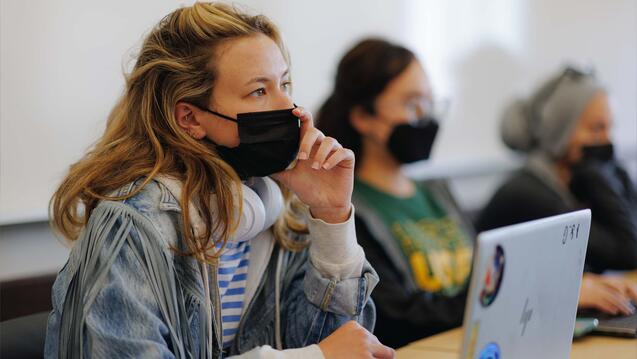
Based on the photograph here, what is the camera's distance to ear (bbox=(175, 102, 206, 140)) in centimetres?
144

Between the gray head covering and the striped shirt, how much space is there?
62.8 inches

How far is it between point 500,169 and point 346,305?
2.10 m

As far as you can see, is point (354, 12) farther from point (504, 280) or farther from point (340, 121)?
point (504, 280)

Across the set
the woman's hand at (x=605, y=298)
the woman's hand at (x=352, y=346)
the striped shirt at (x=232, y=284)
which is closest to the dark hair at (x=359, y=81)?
the woman's hand at (x=605, y=298)

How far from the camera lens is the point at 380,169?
92.0 inches

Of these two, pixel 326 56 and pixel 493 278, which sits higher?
pixel 493 278

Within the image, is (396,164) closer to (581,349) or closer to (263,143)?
(581,349)

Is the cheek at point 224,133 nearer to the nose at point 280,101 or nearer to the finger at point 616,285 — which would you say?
the nose at point 280,101

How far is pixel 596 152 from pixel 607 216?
22cm

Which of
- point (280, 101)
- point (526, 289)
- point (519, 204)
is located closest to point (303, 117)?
point (280, 101)

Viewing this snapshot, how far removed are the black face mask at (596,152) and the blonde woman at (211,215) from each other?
1.50 meters

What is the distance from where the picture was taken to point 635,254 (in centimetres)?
267

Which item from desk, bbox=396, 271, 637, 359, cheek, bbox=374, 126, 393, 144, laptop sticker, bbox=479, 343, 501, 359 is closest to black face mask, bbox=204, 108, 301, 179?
desk, bbox=396, 271, 637, 359

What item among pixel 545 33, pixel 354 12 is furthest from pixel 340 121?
pixel 545 33
